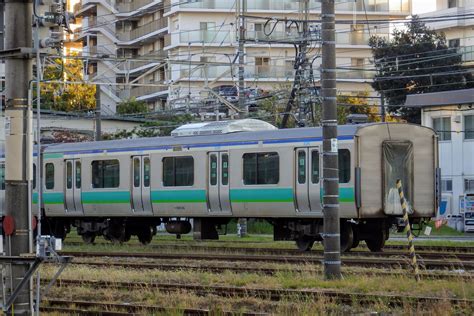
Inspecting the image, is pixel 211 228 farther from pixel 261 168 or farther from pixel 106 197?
pixel 261 168

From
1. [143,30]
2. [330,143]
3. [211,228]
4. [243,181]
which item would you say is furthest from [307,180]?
[143,30]

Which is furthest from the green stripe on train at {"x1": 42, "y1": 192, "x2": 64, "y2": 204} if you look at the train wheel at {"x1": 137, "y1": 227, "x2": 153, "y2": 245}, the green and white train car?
the train wheel at {"x1": 137, "y1": 227, "x2": 153, "y2": 245}

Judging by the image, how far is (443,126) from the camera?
47969 millimetres

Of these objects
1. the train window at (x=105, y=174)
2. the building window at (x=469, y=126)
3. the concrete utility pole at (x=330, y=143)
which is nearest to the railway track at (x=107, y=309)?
the concrete utility pole at (x=330, y=143)

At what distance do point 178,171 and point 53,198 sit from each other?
5588 millimetres

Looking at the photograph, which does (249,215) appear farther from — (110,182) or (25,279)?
(25,279)

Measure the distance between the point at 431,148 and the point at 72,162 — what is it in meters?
11.4

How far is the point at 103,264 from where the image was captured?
76.6 ft

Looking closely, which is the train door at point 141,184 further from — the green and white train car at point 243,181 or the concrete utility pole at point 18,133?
the concrete utility pole at point 18,133

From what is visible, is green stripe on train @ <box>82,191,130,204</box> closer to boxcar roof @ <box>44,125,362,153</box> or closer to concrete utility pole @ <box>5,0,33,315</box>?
boxcar roof @ <box>44,125,362,153</box>

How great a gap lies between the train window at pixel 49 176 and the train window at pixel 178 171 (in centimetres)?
500

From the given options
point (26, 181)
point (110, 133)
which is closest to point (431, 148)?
point (26, 181)

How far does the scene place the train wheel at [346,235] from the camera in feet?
83.0

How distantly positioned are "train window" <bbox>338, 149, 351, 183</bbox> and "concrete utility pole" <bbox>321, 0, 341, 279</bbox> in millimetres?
6880
